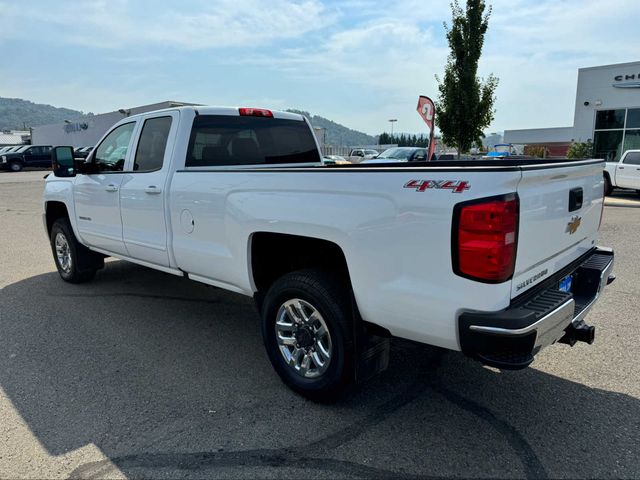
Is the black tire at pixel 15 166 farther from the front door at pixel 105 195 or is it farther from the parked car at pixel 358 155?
the front door at pixel 105 195

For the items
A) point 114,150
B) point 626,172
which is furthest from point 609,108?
point 114,150

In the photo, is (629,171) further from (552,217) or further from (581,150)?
(552,217)

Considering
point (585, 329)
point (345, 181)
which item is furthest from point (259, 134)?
point (585, 329)

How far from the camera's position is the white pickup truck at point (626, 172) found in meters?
16.7

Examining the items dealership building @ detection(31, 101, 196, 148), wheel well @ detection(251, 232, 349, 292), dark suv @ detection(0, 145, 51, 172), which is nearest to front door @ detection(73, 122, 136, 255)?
wheel well @ detection(251, 232, 349, 292)

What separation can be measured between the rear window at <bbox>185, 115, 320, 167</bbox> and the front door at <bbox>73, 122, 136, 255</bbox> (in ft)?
3.16

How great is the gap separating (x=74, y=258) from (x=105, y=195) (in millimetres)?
1405

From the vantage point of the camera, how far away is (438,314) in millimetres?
2611

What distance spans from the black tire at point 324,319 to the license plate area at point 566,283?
137 cm

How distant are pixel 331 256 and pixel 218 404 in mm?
1252

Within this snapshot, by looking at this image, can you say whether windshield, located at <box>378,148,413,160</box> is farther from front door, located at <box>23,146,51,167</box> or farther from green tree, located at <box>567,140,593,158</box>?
front door, located at <box>23,146,51,167</box>

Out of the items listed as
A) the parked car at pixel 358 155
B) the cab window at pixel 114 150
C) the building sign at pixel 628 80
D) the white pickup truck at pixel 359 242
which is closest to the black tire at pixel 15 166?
the parked car at pixel 358 155

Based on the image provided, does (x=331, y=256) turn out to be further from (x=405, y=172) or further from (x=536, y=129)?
(x=536, y=129)

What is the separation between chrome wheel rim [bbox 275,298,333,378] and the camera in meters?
3.30
